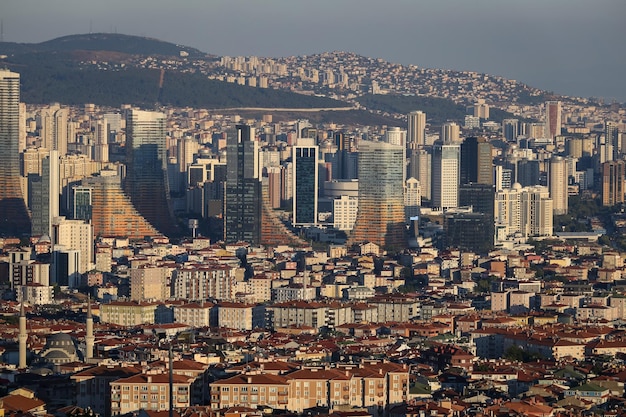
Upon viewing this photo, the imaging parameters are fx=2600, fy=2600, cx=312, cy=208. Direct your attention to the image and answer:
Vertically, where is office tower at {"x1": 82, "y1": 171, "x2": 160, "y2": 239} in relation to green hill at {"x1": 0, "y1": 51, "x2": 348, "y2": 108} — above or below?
below

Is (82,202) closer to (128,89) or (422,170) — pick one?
(422,170)

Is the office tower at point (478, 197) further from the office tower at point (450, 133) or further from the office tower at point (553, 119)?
the office tower at point (553, 119)

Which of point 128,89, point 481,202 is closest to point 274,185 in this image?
point 481,202

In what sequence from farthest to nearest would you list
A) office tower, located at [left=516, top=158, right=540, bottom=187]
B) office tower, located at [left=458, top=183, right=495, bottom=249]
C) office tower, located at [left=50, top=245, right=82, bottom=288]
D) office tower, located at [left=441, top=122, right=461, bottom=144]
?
1. office tower, located at [left=441, top=122, right=461, bottom=144]
2. office tower, located at [left=516, top=158, right=540, bottom=187]
3. office tower, located at [left=458, top=183, right=495, bottom=249]
4. office tower, located at [left=50, top=245, right=82, bottom=288]

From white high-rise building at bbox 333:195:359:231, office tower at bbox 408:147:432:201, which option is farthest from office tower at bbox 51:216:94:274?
office tower at bbox 408:147:432:201

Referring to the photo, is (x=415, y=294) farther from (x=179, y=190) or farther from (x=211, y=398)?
(x=179, y=190)

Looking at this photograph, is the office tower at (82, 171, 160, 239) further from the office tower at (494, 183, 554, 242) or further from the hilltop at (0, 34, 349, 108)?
the hilltop at (0, 34, 349, 108)
